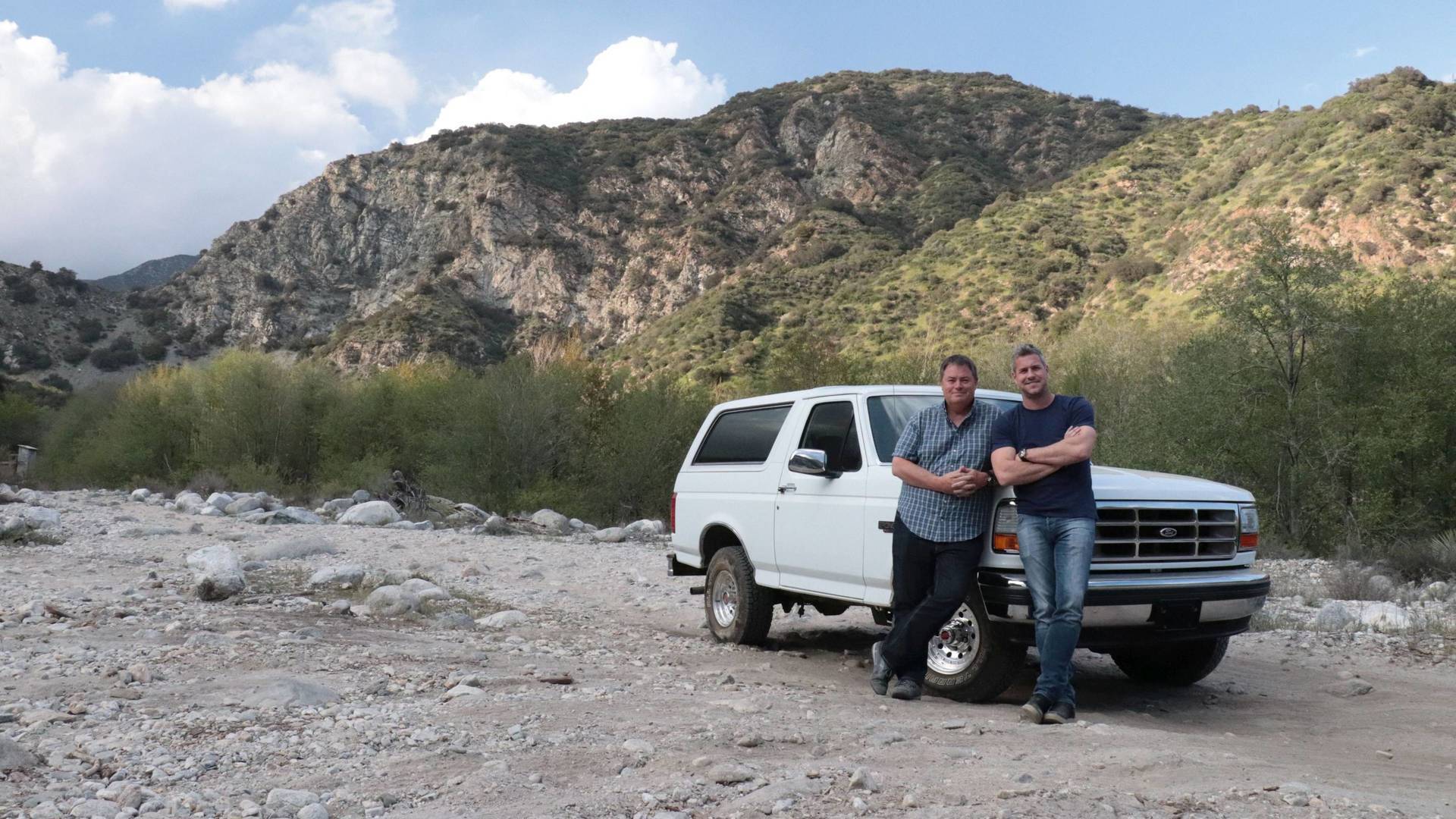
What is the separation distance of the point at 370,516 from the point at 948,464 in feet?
69.8

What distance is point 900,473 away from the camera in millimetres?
6121

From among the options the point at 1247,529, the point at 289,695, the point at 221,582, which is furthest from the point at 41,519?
the point at 1247,529

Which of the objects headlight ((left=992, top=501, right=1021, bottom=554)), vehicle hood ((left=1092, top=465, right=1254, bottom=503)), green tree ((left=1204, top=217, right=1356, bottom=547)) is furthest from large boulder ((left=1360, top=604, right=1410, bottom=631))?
green tree ((left=1204, top=217, right=1356, bottom=547))

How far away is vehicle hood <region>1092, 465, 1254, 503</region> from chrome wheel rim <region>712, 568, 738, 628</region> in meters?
3.16

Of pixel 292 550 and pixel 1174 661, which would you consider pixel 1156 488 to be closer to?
pixel 1174 661

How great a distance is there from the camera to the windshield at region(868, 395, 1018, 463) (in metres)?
7.16

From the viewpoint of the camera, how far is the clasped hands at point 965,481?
19.3ft

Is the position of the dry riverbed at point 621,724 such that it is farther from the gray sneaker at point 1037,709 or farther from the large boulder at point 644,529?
the large boulder at point 644,529

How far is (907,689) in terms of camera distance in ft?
20.6

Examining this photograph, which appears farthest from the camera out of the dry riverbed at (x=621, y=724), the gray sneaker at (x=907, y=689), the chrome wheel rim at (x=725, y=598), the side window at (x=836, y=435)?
the chrome wheel rim at (x=725, y=598)

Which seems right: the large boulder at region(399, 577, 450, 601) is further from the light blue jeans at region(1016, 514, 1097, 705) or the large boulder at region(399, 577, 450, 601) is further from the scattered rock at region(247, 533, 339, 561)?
the light blue jeans at region(1016, 514, 1097, 705)

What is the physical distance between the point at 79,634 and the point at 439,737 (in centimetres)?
424

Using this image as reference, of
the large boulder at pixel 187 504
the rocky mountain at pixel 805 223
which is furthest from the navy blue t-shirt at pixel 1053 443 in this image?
the rocky mountain at pixel 805 223

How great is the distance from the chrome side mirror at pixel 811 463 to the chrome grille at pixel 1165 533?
6.14 ft
